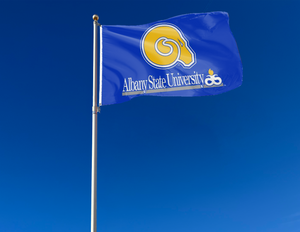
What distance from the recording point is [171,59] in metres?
11.8

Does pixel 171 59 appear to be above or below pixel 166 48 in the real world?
below

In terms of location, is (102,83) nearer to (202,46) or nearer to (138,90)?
(138,90)

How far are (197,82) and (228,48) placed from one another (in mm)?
1916

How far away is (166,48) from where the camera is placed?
12039 millimetres

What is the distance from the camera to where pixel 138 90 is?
11.0 metres

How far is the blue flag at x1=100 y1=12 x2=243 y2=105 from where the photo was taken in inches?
436

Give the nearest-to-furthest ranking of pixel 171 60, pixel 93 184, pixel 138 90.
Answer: pixel 93 184 → pixel 138 90 → pixel 171 60

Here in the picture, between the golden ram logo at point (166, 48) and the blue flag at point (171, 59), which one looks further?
the golden ram logo at point (166, 48)

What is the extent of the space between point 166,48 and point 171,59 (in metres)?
0.57

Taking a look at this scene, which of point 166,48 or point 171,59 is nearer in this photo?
point 171,59

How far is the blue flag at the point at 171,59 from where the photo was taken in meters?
11.1

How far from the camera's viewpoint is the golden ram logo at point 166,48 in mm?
11680

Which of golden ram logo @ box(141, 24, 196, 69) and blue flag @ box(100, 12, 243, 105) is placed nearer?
blue flag @ box(100, 12, 243, 105)

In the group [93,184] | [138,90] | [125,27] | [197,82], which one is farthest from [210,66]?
[93,184]
